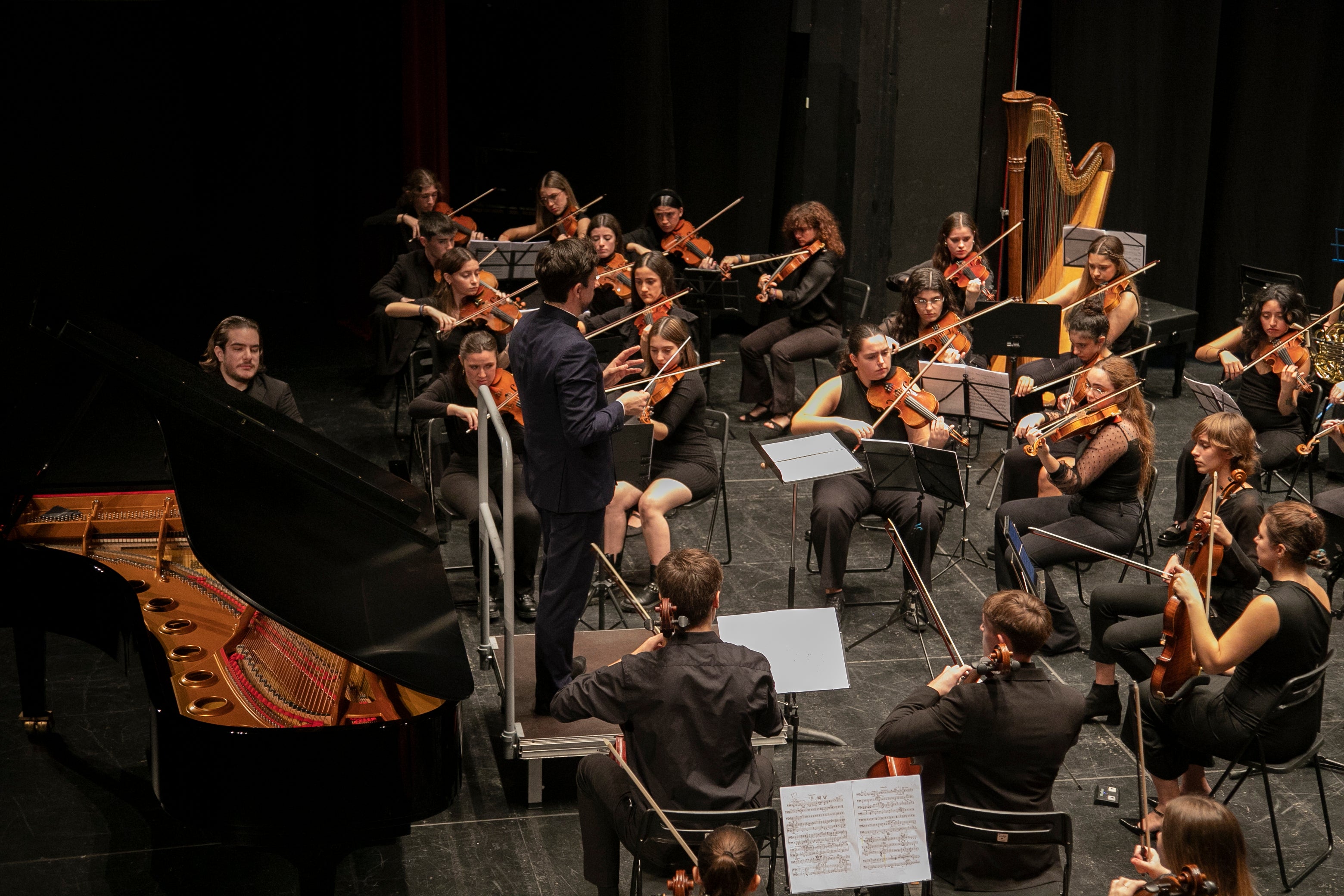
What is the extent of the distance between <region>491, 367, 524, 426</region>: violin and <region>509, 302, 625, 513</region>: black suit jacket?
1.37 m

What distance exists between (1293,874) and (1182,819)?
1.71 meters

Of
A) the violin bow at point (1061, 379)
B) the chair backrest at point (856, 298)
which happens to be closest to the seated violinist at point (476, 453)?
the violin bow at point (1061, 379)

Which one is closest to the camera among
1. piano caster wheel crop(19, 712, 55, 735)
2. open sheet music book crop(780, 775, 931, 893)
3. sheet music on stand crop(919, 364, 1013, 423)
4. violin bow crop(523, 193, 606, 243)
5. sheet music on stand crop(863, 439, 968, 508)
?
open sheet music book crop(780, 775, 931, 893)

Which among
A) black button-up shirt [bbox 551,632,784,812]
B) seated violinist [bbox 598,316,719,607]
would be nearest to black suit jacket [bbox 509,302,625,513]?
black button-up shirt [bbox 551,632,784,812]

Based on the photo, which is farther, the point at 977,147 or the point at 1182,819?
the point at 977,147

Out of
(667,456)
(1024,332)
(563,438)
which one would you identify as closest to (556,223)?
(667,456)

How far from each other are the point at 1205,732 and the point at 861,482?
6.74 feet

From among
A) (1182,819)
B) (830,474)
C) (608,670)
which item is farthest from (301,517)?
(1182,819)

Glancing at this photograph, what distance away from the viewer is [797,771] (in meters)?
4.51

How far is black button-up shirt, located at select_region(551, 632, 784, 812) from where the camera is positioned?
3.23 metres

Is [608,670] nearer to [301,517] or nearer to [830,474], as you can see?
[301,517]

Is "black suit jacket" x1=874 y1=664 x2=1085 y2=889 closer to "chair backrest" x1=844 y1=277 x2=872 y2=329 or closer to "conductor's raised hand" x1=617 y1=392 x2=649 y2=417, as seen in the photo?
"conductor's raised hand" x1=617 y1=392 x2=649 y2=417

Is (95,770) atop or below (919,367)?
below

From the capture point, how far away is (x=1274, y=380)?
21.2ft
